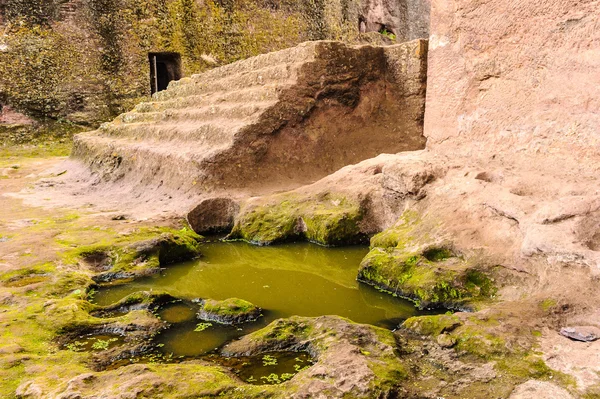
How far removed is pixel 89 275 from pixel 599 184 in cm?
327

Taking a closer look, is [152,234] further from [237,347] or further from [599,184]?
[599,184]

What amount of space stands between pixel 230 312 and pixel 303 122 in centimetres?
369

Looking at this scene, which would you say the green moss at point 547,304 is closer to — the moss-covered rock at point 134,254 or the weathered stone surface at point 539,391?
the weathered stone surface at point 539,391

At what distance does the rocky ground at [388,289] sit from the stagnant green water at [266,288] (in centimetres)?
13

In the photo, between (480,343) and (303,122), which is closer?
(480,343)

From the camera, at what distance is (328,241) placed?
4.20m

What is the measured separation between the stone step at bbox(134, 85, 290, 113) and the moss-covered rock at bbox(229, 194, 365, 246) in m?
1.69

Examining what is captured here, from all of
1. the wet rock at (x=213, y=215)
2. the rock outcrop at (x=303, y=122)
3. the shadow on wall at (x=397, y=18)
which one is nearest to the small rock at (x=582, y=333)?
the wet rock at (x=213, y=215)

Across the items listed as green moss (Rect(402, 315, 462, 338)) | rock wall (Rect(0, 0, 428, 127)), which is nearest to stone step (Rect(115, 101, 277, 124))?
green moss (Rect(402, 315, 462, 338))

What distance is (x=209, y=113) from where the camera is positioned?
22.2ft

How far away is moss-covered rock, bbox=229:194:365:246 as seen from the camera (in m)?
4.22

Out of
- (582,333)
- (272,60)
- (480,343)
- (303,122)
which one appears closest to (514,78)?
(582,333)

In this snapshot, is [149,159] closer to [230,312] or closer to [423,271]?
[230,312]

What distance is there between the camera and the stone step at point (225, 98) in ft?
19.8
